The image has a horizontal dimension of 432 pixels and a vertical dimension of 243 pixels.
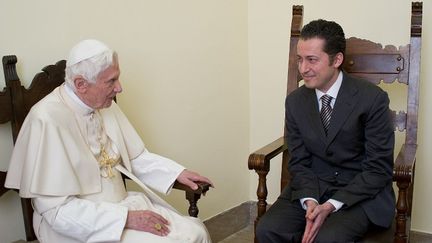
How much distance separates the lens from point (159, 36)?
2.70 meters

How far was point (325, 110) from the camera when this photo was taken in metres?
2.22

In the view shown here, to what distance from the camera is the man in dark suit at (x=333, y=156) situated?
205 centimetres

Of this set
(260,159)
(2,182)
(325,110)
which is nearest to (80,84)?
(2,182)

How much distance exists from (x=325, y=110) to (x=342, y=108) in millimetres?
96

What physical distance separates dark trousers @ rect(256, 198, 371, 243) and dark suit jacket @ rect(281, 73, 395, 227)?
48 millimetres

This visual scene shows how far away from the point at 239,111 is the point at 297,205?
1.26 metres

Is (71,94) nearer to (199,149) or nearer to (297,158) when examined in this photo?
(297,158)

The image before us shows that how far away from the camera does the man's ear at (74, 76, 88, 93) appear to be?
1865mm

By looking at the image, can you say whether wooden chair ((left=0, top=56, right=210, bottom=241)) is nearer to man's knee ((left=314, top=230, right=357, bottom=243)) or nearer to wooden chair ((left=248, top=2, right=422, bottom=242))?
wooden chair ((left=248, top=2, right=422, bottom=242))

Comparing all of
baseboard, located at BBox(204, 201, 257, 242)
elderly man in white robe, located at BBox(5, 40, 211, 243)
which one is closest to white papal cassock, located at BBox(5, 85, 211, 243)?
elderly man in white robe, located at BBox(5, 40, 211, 243)

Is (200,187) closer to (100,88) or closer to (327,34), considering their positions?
(100,88)

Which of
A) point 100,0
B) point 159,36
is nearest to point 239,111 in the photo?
point 159,36

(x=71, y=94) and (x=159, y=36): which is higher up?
(x=159, y=36)

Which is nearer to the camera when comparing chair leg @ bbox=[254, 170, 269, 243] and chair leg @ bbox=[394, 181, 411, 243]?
chair leg @ bbox=[394, 181, 411, 243]
